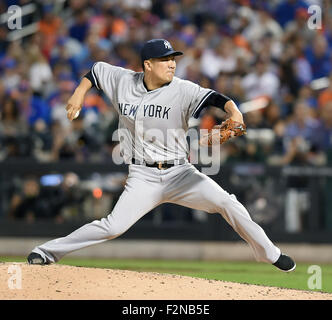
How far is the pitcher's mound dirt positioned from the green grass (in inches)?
Result: 69.0

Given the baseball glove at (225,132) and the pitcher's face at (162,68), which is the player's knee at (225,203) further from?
the pitcher's face at (162,68)

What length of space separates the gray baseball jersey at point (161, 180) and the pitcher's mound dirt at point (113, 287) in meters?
0.26

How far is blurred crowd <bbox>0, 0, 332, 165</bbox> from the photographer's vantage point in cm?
1258

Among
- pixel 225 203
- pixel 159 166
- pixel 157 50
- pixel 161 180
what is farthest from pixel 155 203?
pixel 157 50

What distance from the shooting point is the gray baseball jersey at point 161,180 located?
7.27 metres

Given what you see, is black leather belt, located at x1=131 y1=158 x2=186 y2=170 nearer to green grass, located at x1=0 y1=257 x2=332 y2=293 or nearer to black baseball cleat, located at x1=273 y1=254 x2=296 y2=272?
black baseball cleat, located at x1=273 y1=254 x2=296 y2=272

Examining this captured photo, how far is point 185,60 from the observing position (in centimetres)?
1426

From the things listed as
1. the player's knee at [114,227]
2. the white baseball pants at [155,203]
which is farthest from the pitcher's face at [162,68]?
the player's knee at [114,227]

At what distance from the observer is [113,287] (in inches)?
269

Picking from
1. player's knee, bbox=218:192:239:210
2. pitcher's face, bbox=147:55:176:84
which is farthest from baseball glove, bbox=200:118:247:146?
pitcher's face, bbox=147:55:176:84

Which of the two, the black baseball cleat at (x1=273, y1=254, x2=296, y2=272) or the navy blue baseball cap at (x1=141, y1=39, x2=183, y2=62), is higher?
the navy blue baseball cap at (x1=141, y1=39, x2=183, y2=62)

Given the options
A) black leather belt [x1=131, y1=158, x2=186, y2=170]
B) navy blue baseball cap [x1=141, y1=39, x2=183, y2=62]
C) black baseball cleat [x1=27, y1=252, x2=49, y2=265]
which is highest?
navy blue baseball cap [x1=141, y1=39, x2=183, y2=62]

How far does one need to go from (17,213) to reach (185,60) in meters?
3.89
